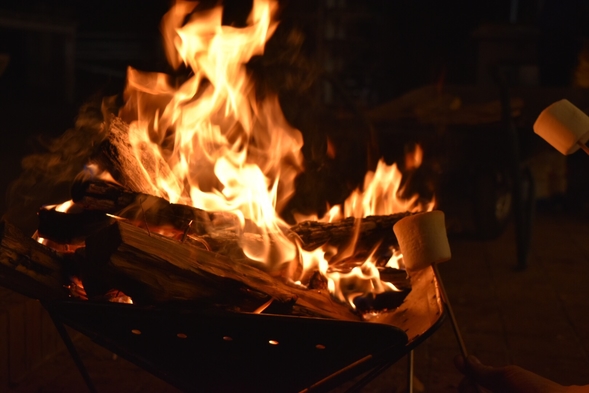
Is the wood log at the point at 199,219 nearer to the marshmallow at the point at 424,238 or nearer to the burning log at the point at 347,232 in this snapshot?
the burning log at the point at 347,232

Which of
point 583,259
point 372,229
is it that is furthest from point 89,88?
point 372,229

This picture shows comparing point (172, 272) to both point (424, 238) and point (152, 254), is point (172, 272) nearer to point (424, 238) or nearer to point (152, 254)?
point (152, 254)

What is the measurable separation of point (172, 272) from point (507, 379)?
2.91 ft

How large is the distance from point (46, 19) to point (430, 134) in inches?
242

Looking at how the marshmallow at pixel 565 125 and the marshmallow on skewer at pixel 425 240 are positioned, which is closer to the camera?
the marshmallow on skewer at pixel 425 240

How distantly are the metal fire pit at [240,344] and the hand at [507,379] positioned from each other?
26 centimetres

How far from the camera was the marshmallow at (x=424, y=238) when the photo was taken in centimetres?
183

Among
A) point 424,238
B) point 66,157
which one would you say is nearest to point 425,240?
point 424,238

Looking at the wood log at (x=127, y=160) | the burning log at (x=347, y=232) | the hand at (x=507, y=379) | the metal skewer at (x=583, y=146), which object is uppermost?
the metal skewer at (x=583, y=146)

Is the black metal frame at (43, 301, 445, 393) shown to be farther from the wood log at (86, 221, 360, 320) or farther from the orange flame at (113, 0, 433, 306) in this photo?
the orange flame at (113, 0, 433, 306)

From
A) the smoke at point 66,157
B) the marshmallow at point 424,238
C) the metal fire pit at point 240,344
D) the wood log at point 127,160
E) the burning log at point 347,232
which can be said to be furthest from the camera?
the smoke at point 66,157

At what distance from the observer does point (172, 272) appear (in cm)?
166

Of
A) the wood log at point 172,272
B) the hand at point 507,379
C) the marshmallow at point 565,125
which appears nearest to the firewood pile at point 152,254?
the wood log at point 172,272

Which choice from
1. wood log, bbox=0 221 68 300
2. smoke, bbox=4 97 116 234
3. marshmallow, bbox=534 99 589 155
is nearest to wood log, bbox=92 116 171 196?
smoke, bbox=4 97 116 234
